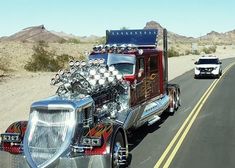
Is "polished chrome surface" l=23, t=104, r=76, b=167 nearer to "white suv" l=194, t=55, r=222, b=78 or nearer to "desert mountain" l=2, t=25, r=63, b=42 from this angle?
"white suv" l=194, t=55, r=222, b=78

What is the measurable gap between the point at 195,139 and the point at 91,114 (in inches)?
179

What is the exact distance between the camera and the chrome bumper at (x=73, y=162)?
9.09m

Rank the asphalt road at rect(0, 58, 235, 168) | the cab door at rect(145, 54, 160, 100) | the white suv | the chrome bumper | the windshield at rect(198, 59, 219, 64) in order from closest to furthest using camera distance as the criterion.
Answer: the chrome bumper → the asphalt road at rect(0, 58, 235, 168) → the cab door at rect(145, 54, 160, 100) → the white suv → the windshield at rect(198, 59, 219, 64)

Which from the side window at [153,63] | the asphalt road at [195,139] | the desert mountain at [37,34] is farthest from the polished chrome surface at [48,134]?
the desert mountain at [37,34]

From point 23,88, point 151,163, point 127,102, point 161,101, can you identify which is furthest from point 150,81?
point 23,88

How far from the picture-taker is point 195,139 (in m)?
13.7

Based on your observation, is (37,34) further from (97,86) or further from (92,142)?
(92,142)

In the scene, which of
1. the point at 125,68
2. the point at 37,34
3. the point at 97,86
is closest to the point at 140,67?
the point at 125,68

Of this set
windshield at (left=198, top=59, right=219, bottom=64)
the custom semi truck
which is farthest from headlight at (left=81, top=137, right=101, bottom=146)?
windshield at (left=198, top=59, right=219, bottom=64)

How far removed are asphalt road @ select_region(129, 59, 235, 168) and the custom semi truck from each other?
2.24ft

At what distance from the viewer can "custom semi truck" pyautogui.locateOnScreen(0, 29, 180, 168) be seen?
366 inches

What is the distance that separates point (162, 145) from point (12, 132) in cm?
468

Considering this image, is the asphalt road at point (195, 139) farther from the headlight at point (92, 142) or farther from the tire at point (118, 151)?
the headlight at point (92, 142)

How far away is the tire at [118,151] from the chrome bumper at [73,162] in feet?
1.41
